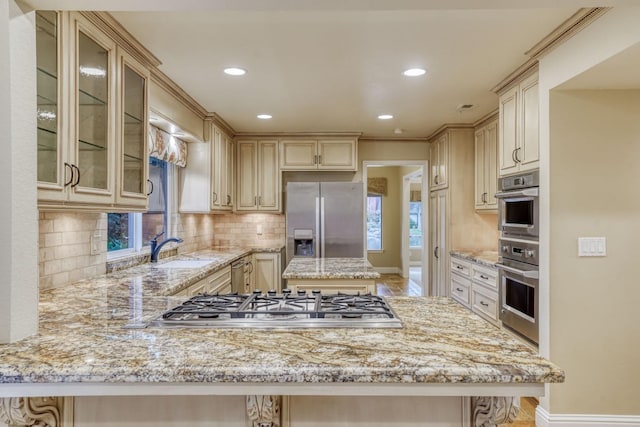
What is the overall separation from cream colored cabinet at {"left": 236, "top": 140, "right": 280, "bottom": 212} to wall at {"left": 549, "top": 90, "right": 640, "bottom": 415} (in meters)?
3.41

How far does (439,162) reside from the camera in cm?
504

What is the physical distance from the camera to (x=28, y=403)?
3.70 feet

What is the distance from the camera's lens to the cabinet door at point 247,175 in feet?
17.0

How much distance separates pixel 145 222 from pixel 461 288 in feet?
10.5

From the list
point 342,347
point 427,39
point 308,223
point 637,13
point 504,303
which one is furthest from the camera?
point 308,223

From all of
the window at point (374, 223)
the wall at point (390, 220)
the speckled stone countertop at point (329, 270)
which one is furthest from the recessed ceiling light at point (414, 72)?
the window at point (374, 223)

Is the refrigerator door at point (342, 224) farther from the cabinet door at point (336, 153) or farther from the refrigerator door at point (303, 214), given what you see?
the cabinet door at point (336, 153)

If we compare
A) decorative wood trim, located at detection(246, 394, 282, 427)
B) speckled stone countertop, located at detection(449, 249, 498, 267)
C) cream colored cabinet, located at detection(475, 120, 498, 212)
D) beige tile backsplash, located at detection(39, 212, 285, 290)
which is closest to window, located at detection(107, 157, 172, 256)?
beige tile backsplash, located at detection(39, 212, 285, 290)

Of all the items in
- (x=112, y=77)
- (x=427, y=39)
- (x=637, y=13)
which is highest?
(x=427, y=39)

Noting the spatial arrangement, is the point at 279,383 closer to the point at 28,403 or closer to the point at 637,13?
the point at 28,403

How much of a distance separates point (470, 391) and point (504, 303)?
86.1 inches

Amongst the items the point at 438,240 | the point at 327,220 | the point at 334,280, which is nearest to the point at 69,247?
the point at 334,280

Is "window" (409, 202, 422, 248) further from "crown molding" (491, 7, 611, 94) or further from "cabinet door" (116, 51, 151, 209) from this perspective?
"cabinet door" (116, 51, 151, 209)

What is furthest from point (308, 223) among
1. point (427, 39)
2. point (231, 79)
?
point (427, 39)
